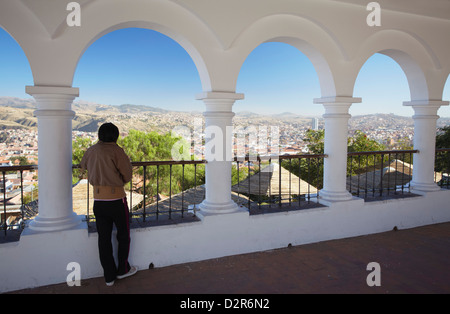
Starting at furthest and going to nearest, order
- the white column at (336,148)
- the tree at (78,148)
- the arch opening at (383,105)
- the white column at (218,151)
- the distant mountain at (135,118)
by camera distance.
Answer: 1. the tree at (78,148)
2. the arch opening at (383,105)
3. the distant mountain at (135,118)
4. the white column at (336,148)
5. the white column at (218,151)

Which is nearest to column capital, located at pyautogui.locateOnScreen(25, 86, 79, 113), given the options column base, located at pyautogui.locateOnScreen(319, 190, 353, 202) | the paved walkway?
the paved walkway

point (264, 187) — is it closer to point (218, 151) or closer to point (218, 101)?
point (218, 151)

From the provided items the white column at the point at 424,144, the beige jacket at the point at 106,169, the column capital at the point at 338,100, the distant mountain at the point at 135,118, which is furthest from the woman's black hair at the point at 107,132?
the distant mountain at the point at 135,118

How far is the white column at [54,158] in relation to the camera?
350 centimetres

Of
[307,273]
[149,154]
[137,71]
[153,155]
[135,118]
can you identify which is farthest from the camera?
[137,71]

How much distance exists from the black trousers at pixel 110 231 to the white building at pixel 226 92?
12.3 inches

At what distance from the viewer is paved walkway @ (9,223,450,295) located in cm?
349

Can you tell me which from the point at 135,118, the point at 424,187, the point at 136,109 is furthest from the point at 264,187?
the point at 136,109

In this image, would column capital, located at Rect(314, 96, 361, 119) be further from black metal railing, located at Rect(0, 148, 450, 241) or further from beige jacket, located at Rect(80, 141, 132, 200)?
beige jacket, located at Rect(80, 141, 132, 200)

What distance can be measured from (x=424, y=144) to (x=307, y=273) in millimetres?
3666

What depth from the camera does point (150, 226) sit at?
3.98 m

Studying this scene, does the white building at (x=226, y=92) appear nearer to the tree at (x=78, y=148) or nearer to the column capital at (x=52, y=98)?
the column capital at (x=52, y=98)

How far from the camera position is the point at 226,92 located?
14.0 feet

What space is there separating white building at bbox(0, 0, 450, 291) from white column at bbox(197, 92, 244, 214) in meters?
0.01
